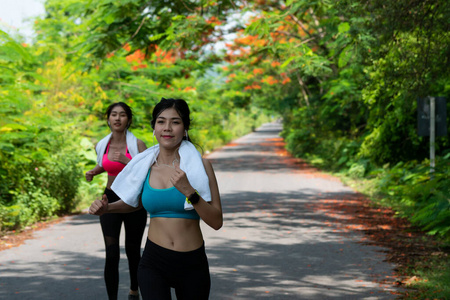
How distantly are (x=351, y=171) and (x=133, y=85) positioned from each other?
8.16 metres

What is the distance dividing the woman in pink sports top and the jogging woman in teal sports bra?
1916 mm

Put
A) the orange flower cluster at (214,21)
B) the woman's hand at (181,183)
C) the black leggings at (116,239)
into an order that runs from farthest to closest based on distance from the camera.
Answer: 1. the orange flower cluster at (214,21)
2. the black leggings at (116,239)
3. the woman's hand at (181,183)

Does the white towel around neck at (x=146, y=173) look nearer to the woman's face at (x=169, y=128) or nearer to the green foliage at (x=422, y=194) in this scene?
the woman's face at (x=169, y=128)

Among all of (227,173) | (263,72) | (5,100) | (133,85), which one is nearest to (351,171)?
(227,173)

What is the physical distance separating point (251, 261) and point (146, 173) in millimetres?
4616

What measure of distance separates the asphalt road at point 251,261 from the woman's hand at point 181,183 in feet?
10.3

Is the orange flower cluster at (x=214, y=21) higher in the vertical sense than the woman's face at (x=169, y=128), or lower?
higher

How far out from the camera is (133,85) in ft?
Result: 59.4

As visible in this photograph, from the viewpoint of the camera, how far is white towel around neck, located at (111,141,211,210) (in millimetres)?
3203

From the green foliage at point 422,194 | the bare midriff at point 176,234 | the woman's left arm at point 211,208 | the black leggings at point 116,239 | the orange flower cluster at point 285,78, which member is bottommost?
the green foliage at point 422,194

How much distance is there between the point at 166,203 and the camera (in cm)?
325

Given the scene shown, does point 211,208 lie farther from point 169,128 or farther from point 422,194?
point 422,194

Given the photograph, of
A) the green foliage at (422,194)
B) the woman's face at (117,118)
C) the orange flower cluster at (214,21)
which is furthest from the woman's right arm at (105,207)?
the orange flower cluster at (214,21)

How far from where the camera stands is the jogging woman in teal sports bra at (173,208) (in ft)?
10.6
